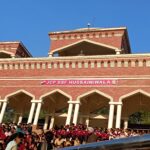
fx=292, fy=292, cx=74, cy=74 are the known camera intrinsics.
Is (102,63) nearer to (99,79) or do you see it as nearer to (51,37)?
(99,79)

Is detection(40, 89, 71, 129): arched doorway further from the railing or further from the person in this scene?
the railing

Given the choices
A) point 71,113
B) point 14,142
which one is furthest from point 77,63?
point 14,142

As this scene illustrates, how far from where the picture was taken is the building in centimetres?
2298

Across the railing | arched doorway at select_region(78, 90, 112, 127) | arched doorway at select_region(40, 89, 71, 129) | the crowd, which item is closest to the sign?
arched doorway at select_region(78, 90, 112, 127)

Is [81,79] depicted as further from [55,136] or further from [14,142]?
[14,142]

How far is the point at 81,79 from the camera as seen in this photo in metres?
24.4

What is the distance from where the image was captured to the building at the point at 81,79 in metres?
23.0

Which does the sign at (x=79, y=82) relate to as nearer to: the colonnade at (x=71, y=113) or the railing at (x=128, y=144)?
the colonnade at (x=71, y=113)

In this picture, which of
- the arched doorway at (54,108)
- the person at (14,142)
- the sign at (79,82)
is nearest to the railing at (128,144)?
the person at (14,142)

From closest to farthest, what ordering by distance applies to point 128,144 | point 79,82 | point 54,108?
point 128,144
point 79,82
point 54,108

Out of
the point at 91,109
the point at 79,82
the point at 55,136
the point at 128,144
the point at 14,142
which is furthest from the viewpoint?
the point at 91,109

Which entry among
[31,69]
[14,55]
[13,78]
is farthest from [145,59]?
[14,55]

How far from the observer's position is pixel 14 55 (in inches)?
1219

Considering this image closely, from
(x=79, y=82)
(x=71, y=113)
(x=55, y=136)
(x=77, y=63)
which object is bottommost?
(x=55, y=136)
